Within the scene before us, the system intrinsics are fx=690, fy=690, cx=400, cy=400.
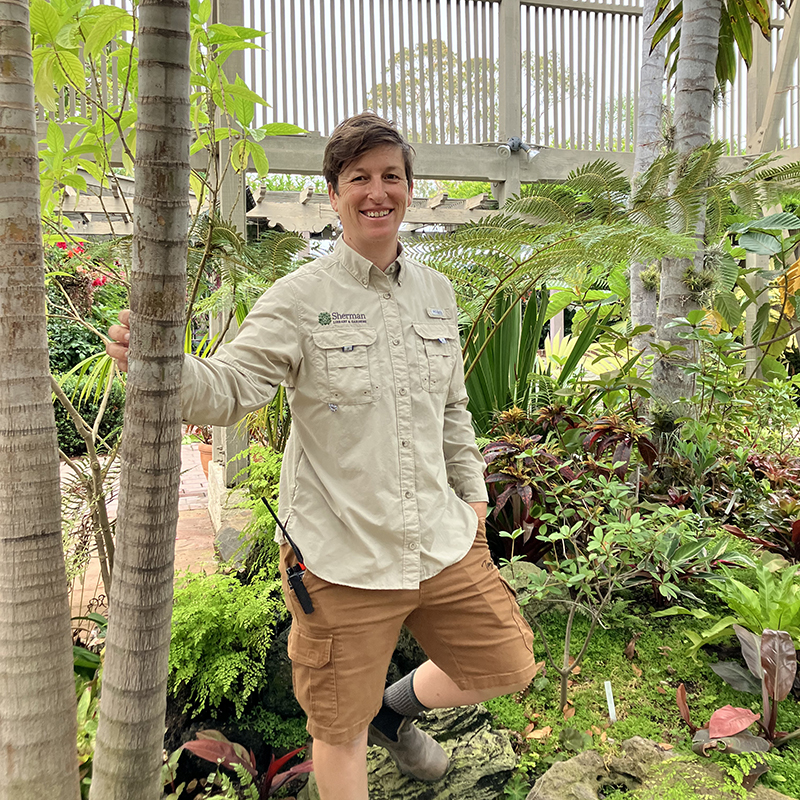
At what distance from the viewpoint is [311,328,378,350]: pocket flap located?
1.57m

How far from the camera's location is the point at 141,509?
1123 mm

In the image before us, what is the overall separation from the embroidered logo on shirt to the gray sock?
0.98 meters

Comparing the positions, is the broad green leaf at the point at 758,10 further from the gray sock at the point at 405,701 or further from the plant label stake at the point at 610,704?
the gray sock at the point at 405,701

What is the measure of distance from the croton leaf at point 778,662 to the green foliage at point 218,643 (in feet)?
4.79

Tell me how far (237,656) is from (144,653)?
0.95m

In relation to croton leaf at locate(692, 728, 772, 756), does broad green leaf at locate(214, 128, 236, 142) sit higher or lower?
higher

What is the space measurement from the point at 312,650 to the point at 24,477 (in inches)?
27.8

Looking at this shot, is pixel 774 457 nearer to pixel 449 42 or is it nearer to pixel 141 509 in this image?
pixel 141 509

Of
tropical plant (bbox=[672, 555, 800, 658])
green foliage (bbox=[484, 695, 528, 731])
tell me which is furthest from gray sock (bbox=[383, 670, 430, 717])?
tropical plant (bbox=[672, 555, 800, 658])

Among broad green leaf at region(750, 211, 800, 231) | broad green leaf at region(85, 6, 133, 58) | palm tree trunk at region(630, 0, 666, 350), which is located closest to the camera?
broad green leaf at region(85, 6, 133, 58)

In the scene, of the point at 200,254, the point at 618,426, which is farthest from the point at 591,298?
the point at 200,254

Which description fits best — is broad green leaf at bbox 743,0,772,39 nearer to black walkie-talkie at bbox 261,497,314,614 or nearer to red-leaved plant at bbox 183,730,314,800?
black walkie-talkie at bbox 261,497,314,614

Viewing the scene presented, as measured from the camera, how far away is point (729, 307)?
11.1 ft

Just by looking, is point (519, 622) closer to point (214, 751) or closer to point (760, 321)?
point (214, 751)
